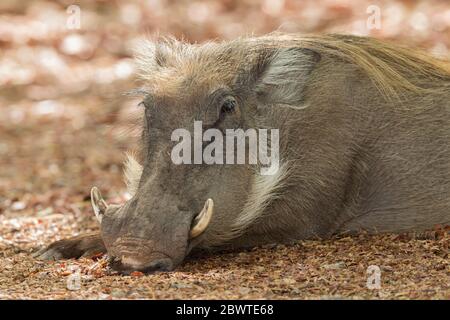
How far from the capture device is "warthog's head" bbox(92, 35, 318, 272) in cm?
388

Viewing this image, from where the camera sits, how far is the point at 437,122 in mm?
4629

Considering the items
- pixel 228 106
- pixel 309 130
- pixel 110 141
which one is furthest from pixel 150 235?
pixel 110 141

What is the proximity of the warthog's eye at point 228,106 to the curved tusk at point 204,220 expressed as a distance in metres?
0.56

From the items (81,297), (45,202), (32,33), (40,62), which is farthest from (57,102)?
(81,297)

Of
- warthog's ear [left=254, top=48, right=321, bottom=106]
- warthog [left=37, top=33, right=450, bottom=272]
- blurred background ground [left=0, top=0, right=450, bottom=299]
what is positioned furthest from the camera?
warthog's ear [left=254, top=48, right=321, bottom=106]

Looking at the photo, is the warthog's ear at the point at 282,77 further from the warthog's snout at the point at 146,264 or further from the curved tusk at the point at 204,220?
the warthog's snout at the point at 146,264

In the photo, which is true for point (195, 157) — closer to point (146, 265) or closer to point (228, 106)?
point (228, 106)

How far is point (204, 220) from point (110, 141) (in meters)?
4.08

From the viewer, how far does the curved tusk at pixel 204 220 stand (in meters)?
3.88

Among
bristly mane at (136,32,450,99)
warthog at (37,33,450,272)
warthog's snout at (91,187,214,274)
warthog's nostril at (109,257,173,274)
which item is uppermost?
bristly mane at (136,32,450,99)

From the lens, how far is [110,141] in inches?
309

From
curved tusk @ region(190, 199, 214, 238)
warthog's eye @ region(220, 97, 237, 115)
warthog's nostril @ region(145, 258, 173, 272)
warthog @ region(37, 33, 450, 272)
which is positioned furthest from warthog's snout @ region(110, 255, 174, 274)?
warthog's eye @ region(220, 97, 237, 115)

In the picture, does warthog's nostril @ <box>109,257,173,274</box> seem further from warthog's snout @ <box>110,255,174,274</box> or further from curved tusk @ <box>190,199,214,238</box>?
curved tusk @ <box>190,199,214,238</box>

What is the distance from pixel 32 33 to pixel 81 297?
26.3 feet
